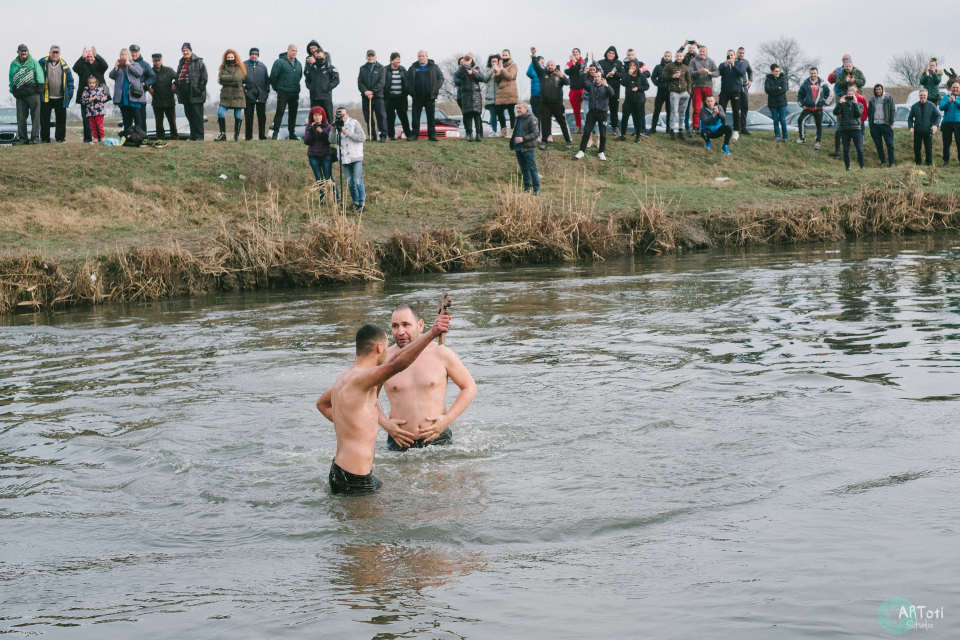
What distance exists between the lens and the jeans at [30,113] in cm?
2194

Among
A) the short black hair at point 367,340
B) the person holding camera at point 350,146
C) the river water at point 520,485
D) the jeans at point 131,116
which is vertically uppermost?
the jeans at point 131,116

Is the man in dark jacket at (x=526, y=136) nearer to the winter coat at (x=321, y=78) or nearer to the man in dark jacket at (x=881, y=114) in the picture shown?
the winter coat at (x=321, y=78)

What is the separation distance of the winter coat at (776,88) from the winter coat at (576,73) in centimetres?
555

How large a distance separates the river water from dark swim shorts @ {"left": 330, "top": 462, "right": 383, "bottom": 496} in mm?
89

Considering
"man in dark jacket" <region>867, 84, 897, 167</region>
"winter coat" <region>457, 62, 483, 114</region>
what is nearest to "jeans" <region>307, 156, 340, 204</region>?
"winter coat" <region>457, 62, 483, 114</region>

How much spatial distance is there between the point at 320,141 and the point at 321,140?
28 millimetres

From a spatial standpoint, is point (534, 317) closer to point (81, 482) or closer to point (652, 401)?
point (652, 401)

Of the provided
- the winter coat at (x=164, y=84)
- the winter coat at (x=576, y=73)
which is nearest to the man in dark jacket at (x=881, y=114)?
the winter coat at (x=576, y=73)

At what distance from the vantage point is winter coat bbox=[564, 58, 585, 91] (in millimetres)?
24344

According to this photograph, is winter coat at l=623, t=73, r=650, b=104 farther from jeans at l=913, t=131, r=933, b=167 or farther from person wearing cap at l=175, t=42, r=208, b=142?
person wearing cap at l=175, t=42, r=208, b=142

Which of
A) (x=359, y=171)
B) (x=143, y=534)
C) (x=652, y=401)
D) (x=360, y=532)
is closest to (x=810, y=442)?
(x=652, y=401)

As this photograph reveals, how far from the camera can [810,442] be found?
25.0 feet

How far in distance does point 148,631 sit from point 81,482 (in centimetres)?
304

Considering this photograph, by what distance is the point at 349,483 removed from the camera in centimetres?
672
